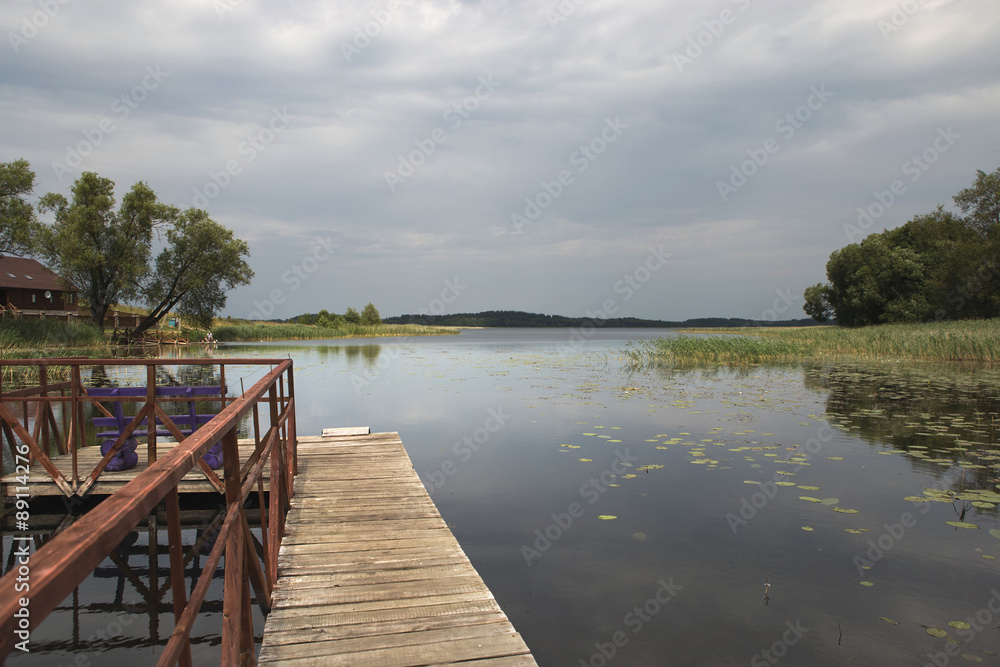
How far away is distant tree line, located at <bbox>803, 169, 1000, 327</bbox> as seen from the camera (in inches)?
1458

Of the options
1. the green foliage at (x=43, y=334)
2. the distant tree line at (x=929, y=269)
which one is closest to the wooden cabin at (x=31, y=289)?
the green foliage at (x=43, y=334)

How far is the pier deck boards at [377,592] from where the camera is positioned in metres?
2.97

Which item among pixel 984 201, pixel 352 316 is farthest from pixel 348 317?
pixel 984 201

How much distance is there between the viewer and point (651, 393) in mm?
15539

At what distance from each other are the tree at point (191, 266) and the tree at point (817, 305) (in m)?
59.8

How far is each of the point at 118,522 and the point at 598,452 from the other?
8.63 m

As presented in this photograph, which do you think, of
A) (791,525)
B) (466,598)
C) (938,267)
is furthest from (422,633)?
(938,267)
